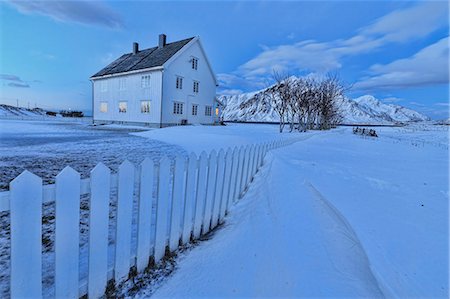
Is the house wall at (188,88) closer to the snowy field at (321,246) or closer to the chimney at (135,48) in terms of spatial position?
the chimney at (135,48)

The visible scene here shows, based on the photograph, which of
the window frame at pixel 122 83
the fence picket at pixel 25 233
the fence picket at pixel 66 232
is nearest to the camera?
the fence picket at pixel 25 233

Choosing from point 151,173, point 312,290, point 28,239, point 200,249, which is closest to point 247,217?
point 200,249

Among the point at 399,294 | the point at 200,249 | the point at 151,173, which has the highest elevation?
the point at 151,173

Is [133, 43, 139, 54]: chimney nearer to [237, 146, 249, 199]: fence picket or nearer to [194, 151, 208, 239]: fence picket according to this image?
[237, 146, 249, 199]: fence picket

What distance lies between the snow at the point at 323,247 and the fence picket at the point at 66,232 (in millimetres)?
568

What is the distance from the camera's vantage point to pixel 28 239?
4.62 feet

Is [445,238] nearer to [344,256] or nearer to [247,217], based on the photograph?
[344,256]

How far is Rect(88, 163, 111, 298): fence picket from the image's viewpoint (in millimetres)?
1732

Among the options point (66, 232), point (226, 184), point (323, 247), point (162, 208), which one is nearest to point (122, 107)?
point (226, 184)

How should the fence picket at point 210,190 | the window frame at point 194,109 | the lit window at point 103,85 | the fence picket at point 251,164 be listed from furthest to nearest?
1. the lit window at point 103,85
2. the window frame at point 194,109
3. the fence picket at point 251,164
4. the fence picket at point 210,190

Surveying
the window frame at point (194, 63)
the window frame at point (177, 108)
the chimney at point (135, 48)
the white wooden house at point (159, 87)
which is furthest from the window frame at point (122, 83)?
the window frame at point (194, 63)

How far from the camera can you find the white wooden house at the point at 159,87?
22797mm

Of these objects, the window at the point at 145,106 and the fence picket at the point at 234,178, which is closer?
the fence picket at the point at 234,178

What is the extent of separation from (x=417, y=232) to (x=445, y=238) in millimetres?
243
